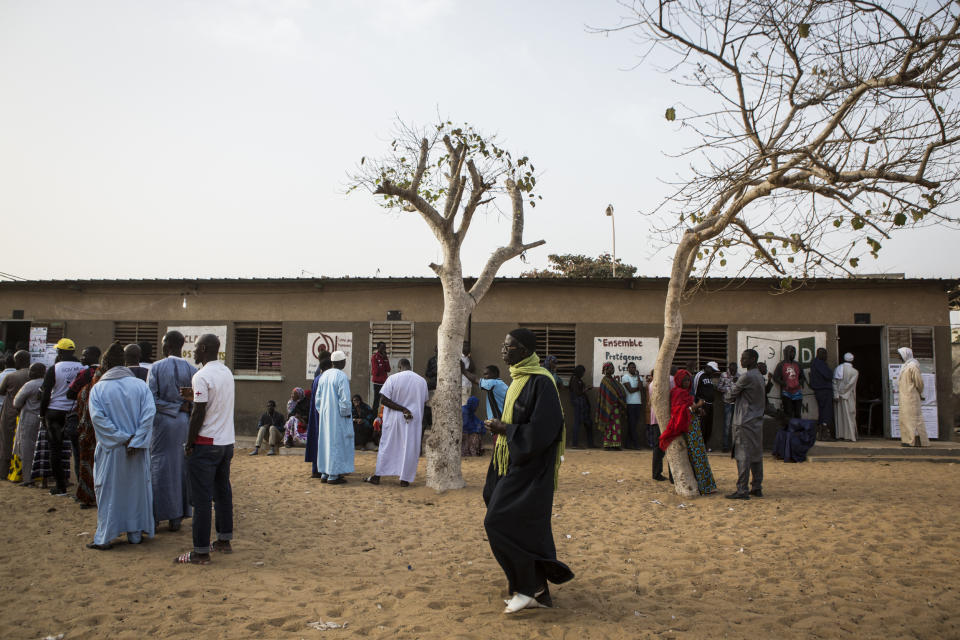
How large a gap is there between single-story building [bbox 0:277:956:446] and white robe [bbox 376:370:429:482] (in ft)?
16.3

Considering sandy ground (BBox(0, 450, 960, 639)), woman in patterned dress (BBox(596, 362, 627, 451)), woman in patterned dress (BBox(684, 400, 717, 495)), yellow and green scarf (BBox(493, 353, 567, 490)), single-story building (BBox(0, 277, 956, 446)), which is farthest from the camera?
single-story building (BBox(0, 277, 956, 446))

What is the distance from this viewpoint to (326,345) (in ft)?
48.0

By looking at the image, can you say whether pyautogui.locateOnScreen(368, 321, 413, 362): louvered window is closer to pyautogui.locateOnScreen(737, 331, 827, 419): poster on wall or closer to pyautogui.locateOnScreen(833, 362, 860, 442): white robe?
pyautogui.locateOnScreen(737, 331, 827, 419): poster on wall

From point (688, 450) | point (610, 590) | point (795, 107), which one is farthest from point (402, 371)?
point (795, 107)

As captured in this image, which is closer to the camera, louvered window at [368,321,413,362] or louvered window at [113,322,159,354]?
louvered window at [368,321,413,362]

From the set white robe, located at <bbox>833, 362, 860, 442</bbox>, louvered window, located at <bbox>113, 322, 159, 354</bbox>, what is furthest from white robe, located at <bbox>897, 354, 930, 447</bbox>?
louvered window, located at <bbox>113, 322, 159, 354</bbox>

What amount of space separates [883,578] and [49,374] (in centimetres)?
828

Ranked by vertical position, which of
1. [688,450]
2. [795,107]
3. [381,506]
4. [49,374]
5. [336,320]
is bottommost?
[381,506]

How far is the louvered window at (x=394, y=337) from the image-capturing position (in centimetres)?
1434

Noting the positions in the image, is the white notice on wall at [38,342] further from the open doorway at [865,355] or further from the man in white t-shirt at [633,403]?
the open doorway at [865,355]

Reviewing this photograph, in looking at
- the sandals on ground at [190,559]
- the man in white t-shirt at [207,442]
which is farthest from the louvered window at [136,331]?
the sandals on ground at [190,559]

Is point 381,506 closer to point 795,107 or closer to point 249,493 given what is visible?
point 249,493

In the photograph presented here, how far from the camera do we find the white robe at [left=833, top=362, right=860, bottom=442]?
41.9 feet

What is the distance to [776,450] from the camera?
11602mm
